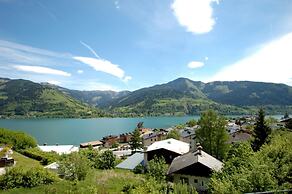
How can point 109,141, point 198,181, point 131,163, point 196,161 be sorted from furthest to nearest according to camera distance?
point 109,141 → point 131,163 → point 198,181 → point 196,161

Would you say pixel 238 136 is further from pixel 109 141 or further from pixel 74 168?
pixel 109 141

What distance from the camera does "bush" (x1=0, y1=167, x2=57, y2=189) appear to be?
25.4 meters

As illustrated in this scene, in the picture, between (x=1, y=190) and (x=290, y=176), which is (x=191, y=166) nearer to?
(x=290, y=176)

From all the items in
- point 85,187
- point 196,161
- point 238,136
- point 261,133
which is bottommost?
point 85,187

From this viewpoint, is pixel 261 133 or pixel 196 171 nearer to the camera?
pixel 196 171

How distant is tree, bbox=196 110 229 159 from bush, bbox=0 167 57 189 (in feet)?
90.2

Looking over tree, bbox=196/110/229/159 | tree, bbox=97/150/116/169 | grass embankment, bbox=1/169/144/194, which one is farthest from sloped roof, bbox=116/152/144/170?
tree, bbox=196/110/229/159

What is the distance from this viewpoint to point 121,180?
2991cm

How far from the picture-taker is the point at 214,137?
1737 inches

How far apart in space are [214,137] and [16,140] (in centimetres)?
4118

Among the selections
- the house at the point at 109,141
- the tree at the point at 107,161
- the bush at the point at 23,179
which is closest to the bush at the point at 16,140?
the tree at the point at 107,161

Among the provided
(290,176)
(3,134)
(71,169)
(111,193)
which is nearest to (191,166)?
(111,193)

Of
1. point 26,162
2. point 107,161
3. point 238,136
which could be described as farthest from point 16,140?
point 238,136

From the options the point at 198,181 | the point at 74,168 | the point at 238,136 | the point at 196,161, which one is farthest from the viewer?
the point at 238,136
